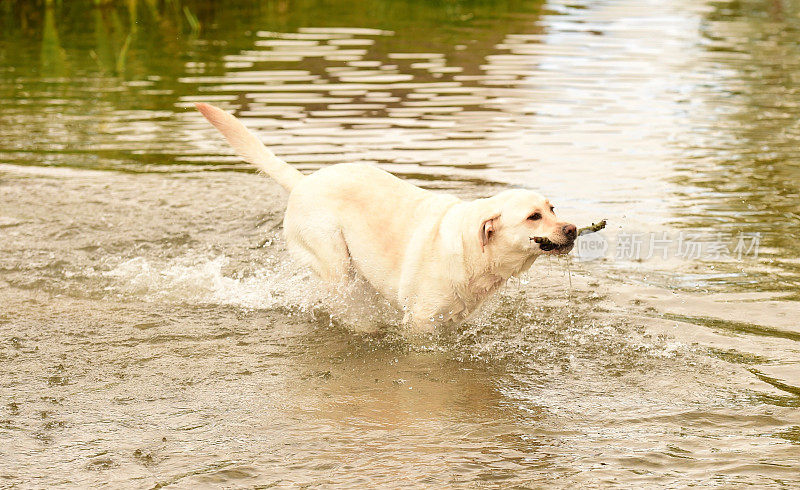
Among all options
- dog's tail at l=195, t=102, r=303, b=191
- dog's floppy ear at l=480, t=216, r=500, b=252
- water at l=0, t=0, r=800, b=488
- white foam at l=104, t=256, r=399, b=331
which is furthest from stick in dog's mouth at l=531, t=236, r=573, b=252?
dog's tail at l=195, t=102, r=303, b=191

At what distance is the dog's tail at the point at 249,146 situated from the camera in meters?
6.25

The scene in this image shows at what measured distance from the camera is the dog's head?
5.05 metres

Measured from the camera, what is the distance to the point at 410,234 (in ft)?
18.7

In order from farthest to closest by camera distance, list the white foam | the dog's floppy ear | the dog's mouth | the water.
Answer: the white foam < the dog's floppy ear < the dog's mouth < the water

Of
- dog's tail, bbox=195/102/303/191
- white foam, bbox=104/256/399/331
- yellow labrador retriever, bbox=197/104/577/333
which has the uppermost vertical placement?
dog's tail, bbox=195/102/303/191

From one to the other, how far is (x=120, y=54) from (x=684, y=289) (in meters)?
11.4

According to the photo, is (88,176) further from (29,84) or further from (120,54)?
(120,54)

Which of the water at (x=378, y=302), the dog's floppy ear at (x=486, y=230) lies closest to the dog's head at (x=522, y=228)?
the dog's floppy ear at (x=486, y=230)

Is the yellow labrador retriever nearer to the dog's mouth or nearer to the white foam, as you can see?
the dog's mouth

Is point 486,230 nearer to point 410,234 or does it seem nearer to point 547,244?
point 547,244

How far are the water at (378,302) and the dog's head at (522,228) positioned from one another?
0.72m

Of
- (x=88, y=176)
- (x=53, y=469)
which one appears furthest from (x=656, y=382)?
(x=88, y=176)

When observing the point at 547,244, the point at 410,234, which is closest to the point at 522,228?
the point at 547,244

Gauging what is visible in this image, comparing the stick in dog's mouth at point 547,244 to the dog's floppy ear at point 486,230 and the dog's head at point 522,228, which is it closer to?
the dog's head at point 522,228
